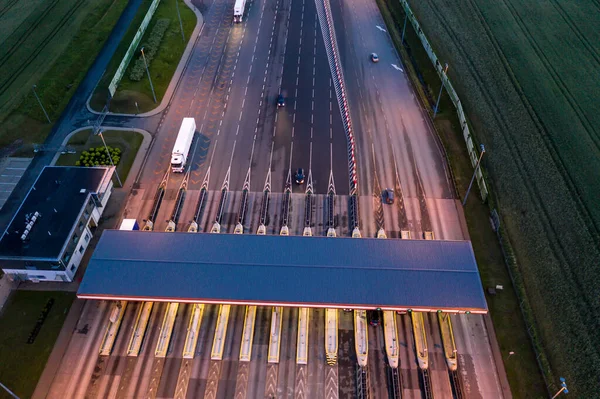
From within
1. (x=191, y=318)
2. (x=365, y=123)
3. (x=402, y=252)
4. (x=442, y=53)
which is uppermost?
(x=442, y=53)

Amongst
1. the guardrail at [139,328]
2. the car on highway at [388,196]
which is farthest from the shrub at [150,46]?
the car on highway at [388,196]

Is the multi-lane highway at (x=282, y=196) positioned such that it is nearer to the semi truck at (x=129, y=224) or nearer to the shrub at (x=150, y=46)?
the semi truck at (x=129, y=224)

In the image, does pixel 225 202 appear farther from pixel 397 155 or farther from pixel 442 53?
pixel 442 53

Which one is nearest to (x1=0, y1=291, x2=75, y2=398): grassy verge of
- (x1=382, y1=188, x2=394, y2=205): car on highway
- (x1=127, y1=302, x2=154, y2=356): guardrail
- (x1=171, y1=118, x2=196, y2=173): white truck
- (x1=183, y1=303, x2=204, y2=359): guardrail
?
(x1=127, y1=302, x2=154, y2=356): guardrail

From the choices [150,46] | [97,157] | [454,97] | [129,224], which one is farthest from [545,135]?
[150,46]

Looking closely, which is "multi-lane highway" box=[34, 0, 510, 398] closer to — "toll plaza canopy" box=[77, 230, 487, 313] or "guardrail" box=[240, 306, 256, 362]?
"guardrail" box=[240, 306, 256, 362]

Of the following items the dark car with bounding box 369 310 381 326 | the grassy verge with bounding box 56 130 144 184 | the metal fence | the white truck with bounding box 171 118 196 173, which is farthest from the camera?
the metal fence

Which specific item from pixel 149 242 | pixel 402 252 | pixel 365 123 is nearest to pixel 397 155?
pixel 365 123
